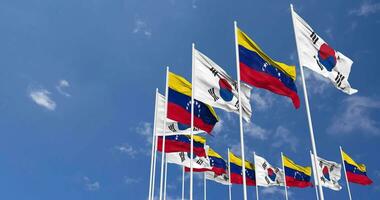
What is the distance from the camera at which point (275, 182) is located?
130 feet

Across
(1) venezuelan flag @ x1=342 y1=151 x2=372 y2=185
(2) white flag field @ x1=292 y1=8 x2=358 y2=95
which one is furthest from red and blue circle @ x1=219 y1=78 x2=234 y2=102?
(1) venezuelan flag @ x1=342 y1=151 x2=372 y2=185

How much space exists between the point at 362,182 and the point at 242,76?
27296 mm

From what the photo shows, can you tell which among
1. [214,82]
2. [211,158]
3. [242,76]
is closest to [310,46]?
[242,76]

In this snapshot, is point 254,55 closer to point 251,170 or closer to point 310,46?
point 310,46

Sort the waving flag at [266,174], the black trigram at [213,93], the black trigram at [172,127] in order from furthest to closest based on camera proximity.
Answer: the waving flag at [266,174] < the black trigram at [172,127] < the black trigram at [213,93]

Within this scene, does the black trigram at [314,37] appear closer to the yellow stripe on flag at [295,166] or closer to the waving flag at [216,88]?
the waving flag at [216,88]

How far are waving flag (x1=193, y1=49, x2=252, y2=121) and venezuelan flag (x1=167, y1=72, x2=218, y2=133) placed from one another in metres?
2.22

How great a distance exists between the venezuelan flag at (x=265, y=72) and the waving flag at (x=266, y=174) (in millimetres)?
21361

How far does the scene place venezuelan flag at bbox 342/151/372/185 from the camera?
37.6 metres

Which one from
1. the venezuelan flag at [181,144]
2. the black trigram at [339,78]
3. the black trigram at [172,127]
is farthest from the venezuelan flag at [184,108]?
the black trigram at [339,78]

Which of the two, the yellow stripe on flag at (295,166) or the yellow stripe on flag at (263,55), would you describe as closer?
the yellow stripe on flag at (263,55)

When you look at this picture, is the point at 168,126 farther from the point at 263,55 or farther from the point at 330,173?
the point at 330,173

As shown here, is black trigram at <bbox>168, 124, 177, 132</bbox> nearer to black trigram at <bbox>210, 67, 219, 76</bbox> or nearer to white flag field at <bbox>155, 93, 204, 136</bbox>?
white flag field at <bbox>155, 93, 204, 136</bbox>

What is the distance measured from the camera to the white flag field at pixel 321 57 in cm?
1605
